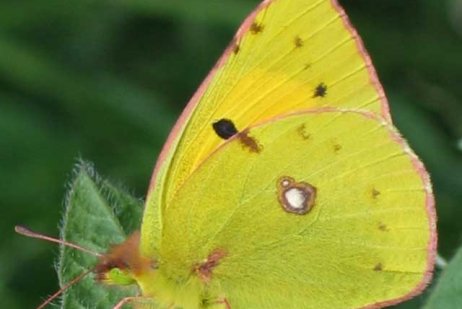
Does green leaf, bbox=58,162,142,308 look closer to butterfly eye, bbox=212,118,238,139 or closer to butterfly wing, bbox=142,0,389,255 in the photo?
butterfly wing, bbox=142,0,389,255

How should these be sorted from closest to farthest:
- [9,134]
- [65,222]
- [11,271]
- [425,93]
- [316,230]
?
[65,222] → [316,230] → [11,271] → [9,134] → [425,93]

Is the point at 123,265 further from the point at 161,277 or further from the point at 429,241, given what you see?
the point at 429,241

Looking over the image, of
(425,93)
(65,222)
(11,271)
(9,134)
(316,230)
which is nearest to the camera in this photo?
(65,222)

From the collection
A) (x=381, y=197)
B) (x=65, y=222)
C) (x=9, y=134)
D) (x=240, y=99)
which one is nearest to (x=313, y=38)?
(x=240, y=99)

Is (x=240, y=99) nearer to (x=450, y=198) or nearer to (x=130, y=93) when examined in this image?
(x=450, y=198)

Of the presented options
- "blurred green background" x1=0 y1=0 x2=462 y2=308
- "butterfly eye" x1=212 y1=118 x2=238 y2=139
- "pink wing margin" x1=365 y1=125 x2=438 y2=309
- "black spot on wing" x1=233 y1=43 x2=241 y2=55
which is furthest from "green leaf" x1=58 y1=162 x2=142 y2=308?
"blurred green background" x1=0 y1=0 x2=462 y2=308

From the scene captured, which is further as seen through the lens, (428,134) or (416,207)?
(428,134)

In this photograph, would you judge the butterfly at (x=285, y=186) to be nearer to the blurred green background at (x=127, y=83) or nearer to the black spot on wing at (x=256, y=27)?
the black spot on wing at (x=256, y=27)
